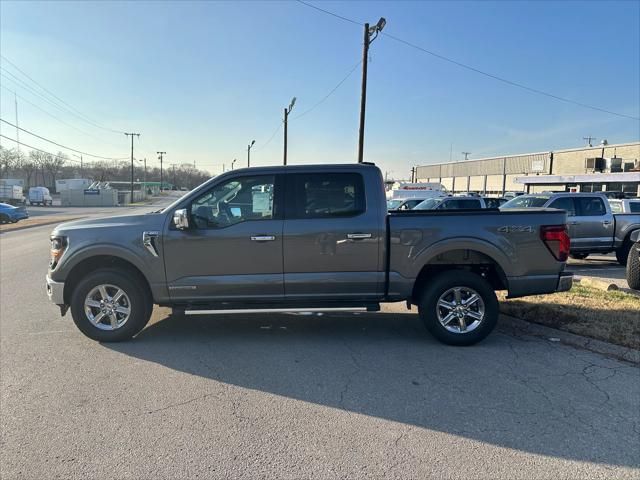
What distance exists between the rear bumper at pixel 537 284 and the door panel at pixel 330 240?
161cm

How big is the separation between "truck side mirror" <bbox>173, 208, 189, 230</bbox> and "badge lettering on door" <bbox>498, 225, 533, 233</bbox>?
3.66 metres

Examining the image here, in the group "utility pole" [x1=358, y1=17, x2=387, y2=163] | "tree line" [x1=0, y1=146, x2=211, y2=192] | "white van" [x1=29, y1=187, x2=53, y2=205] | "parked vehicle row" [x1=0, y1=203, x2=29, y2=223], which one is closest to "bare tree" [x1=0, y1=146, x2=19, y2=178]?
"tree line" [x1=0, y1=146, x2=211, y2=192]

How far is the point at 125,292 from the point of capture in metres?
5.36

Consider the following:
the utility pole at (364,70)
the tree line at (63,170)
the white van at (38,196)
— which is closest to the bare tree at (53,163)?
the tree line at (63,170)

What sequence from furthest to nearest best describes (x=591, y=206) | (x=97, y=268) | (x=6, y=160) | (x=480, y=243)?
(x=6, y=160), (x=591, y=206), (x=97, y=268), (x=480, y=243)

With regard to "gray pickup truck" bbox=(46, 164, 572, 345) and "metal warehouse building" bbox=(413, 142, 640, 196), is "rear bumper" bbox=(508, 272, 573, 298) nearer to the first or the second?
"gray pickup truck" bbox=(46, 164, 572, 345)

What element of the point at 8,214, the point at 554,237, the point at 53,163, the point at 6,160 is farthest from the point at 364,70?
the point at 53,163

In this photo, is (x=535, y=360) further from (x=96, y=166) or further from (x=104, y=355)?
(x=96, y=166)

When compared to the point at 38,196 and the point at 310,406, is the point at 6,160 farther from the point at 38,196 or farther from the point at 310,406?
the point at 310,406

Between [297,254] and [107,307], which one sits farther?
[107,307]

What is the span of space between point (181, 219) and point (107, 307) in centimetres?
143

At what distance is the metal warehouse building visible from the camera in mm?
47184

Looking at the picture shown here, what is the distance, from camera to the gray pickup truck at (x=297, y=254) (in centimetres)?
529

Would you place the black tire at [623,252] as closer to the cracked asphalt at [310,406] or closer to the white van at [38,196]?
the cracked asphalt at [310,406]
